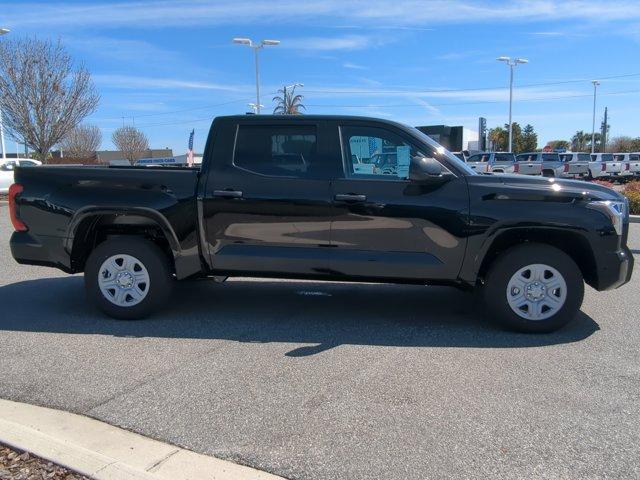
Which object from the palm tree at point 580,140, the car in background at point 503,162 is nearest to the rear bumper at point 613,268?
the car in background at point 503,162

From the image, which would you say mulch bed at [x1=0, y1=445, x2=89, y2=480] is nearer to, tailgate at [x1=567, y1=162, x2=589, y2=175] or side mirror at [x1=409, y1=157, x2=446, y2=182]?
side mirror at [x1=409, y1=157, x2=446, y2=182]

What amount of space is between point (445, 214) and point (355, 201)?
81 cm

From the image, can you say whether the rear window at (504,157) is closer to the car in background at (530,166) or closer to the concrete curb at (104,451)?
the car in background at (530,166)

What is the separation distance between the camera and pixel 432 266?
16.9 ft

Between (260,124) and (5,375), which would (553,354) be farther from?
(5,375)

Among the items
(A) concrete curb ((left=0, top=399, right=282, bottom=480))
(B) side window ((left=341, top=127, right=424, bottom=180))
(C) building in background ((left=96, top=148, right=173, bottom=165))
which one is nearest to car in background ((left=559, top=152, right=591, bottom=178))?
(B) side window ((left=341, top=127, right=424, bottom=180))

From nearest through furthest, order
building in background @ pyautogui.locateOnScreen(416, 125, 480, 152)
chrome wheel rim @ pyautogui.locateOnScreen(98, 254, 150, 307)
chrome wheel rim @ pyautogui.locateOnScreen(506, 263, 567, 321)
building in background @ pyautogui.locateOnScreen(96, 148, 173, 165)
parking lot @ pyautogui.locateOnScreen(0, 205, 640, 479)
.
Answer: parking lot @ pyautogui.locateOnScreen(0, 205, 640, 479) → chrome wheel rim @ pyautogui.locateOnScreen(506, 263, 567, 321) → chrome wheel rim @ pyautogui.locateOnScreen(98, 254, 150, 307) → building in background @ pyautogui.locateOnScreen(416, 125, 480, 152) → building in background @ pyautogui.locateOnScreen(96, 148, 173, 165)

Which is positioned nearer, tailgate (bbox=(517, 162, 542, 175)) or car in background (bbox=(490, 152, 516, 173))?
car in background (bbox=(490, 152, 516, 173))

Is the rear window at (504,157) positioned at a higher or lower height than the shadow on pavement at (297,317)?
higher

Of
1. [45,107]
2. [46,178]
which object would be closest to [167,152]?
[45,107]

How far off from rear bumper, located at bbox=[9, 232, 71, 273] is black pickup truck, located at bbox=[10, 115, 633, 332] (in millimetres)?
14

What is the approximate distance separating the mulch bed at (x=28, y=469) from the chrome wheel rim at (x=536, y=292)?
3.78 m

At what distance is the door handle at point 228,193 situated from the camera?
17.4 feet

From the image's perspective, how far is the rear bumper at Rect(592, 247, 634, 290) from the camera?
501cm
